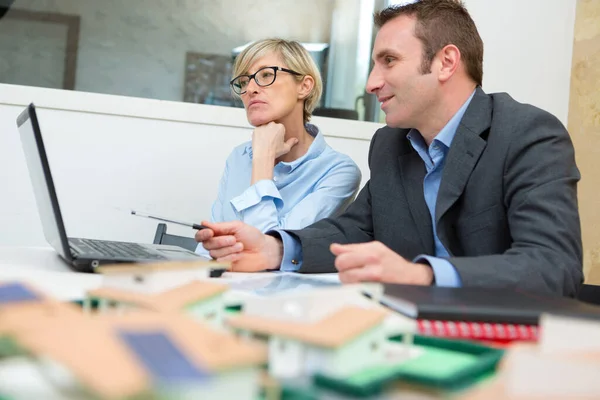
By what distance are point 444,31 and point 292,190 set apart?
665mm

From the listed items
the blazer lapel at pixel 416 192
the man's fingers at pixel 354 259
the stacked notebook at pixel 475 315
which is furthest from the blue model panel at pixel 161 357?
the blazer lapel at pixel 416 192

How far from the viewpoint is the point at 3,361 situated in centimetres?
41

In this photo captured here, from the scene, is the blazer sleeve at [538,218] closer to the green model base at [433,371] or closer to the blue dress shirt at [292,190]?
the green model base at [433,371]

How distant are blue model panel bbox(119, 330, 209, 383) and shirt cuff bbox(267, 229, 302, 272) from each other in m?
1.03

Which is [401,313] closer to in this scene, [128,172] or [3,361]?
[3,361]

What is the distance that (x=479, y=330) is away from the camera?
2.05 feet

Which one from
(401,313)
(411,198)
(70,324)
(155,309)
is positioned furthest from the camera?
(411,198)

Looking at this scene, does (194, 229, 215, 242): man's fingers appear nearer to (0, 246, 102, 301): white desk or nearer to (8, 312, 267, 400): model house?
(0, 246, 102, 301): white desk

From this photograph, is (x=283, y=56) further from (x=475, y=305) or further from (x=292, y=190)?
(x=475, y=305)

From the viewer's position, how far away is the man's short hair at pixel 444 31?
1.56 m

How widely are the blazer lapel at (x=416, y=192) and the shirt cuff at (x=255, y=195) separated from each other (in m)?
0.38

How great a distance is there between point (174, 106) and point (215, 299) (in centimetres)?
188

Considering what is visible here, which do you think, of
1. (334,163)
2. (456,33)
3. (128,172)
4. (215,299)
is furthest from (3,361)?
(128,172)

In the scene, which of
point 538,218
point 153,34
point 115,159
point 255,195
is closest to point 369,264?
point 538,218
